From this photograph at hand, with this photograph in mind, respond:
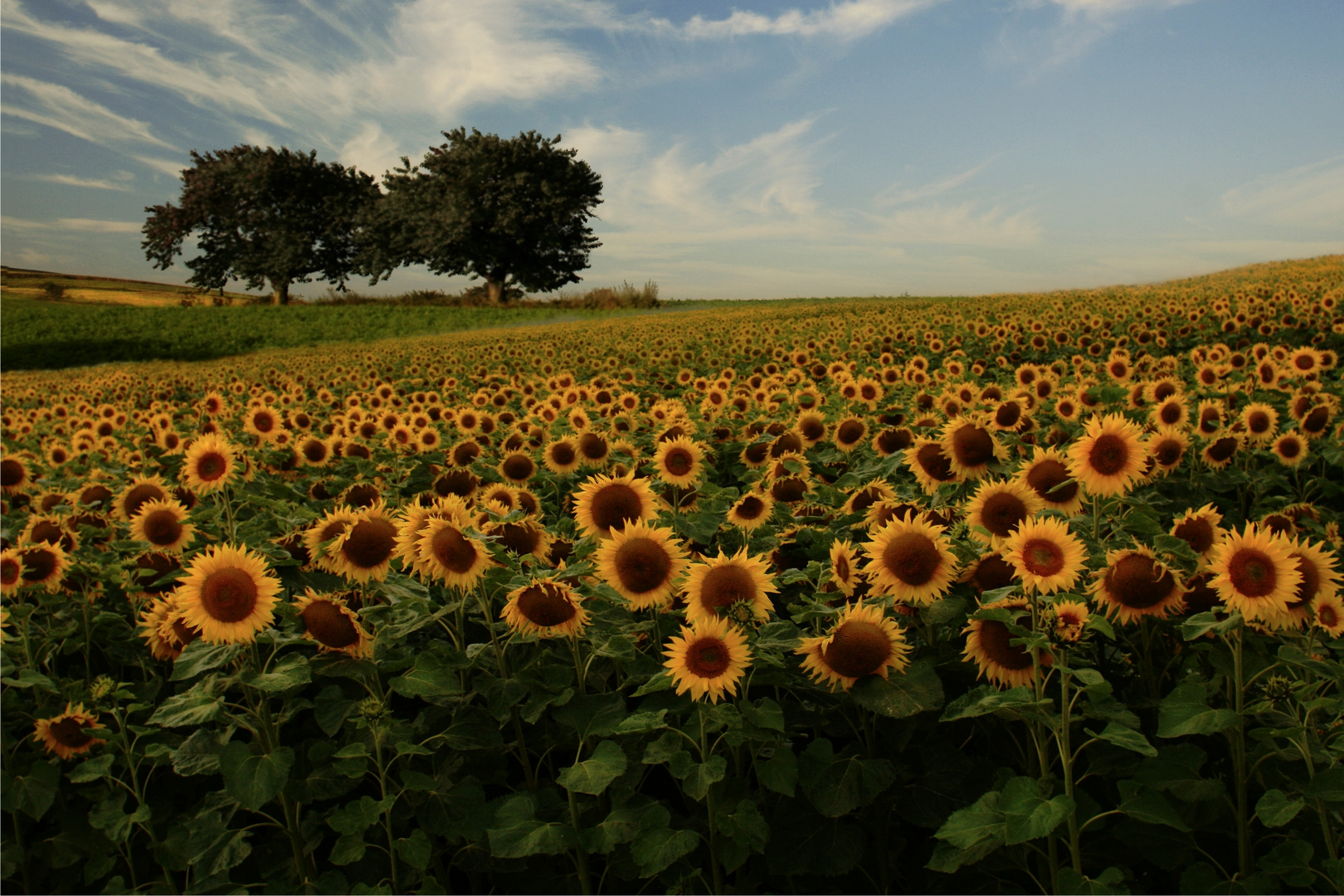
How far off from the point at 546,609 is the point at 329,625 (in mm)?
819

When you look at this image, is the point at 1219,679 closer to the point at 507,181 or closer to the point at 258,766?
the point at 258,766

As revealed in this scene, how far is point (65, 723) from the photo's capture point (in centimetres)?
325

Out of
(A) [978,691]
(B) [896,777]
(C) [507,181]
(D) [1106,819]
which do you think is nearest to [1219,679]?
(D) [1106,819]

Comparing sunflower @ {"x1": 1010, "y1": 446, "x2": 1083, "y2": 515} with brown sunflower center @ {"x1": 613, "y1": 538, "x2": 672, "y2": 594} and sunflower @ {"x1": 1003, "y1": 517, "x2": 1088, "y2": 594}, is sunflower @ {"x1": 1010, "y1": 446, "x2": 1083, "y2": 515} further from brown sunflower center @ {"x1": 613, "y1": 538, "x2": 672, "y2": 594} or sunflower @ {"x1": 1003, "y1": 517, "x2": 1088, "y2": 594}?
brown sunflower center @ {"x1": 613, "y1": 538, "x2": 672, "y2": 594}

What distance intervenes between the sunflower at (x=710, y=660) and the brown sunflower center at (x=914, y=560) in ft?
2.15

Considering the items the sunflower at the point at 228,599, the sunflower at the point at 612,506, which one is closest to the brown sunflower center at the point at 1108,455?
the sunflower at the point at 612,506

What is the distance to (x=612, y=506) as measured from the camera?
3500 millimetres

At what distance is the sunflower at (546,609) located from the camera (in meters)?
2.76

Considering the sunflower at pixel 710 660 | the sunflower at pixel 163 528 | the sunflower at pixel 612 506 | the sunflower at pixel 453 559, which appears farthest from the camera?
the sunflower at pixel 163 528

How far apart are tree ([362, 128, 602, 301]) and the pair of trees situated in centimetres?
9

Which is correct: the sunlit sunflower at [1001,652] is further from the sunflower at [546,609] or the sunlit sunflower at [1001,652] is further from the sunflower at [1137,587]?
the sunflower at [546,609]

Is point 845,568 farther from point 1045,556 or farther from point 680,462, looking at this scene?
point 680,462

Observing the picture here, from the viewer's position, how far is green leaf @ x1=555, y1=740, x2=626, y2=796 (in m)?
2.39

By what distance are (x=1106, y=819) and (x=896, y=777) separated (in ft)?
2.74
